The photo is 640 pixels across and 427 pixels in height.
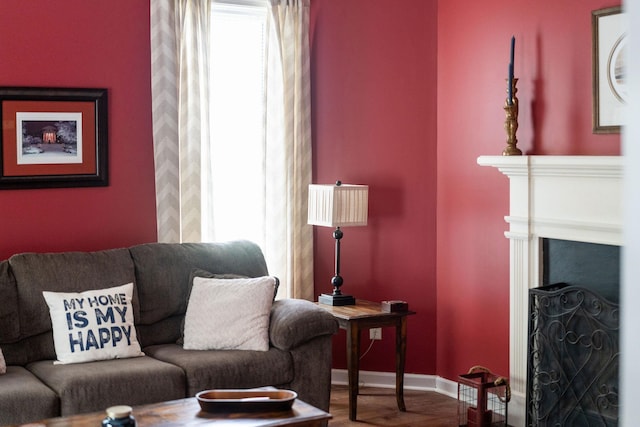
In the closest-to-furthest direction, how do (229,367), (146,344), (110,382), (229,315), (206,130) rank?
(110,382), (229,367), (229,315), (146,344), (206,130)

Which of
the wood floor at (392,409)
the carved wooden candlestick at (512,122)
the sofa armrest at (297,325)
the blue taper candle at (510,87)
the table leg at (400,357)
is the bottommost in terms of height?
the wood floor at (392,409)

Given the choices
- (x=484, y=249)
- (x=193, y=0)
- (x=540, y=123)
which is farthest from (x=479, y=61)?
(x=193, y=0)

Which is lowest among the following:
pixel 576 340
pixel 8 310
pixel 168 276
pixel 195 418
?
pixel 195 418

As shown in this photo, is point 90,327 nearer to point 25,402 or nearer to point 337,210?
point 25,402

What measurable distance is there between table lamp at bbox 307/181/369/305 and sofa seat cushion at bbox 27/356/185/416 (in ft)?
4.30

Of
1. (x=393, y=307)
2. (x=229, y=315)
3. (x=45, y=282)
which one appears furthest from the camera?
(x=393, y=307)

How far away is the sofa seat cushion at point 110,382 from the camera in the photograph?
345 centimetres

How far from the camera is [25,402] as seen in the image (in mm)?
A: 3354

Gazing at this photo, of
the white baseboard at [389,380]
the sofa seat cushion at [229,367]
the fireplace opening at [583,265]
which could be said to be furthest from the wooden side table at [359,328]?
the fireplace opening at [583,265]

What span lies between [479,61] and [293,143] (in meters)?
1.23

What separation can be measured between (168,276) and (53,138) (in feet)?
3.18

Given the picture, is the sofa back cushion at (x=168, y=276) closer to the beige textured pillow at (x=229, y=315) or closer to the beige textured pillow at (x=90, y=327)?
the beige textured pillow at (x=229, y=315)

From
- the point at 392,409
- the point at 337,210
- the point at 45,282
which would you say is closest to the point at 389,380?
the point at 392,409

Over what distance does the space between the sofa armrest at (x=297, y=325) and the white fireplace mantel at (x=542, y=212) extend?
1.00 metres
